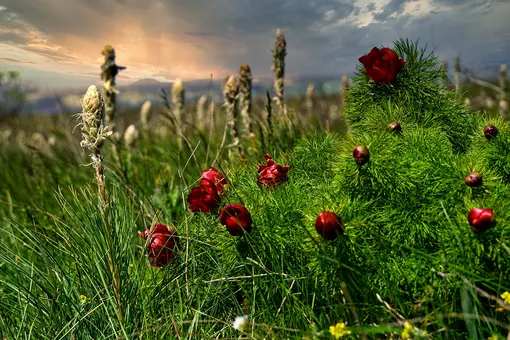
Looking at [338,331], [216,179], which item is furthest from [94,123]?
[338,331]

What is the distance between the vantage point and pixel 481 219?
1718 mm

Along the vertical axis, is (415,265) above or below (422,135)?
below

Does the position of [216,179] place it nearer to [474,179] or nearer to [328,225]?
[328,225]

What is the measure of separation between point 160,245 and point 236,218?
0.58 metres

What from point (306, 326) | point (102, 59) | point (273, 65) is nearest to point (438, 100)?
point (306, 326)

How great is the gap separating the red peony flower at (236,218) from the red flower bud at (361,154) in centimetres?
52

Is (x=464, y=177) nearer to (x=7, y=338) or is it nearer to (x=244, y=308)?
(x=244, y=308)

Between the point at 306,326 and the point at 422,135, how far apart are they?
103cm

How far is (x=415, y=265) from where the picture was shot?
197 cm

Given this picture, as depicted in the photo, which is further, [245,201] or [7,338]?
[245,201]

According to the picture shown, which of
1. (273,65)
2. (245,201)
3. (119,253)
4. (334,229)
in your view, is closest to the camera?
(334,229)

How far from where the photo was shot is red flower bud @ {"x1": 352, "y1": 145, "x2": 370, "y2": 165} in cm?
197

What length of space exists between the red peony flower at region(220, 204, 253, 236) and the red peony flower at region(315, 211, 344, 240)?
35 cm

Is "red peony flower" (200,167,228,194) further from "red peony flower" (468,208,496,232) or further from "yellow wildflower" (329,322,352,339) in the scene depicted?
"red peony flower" (468,208,496,232)
